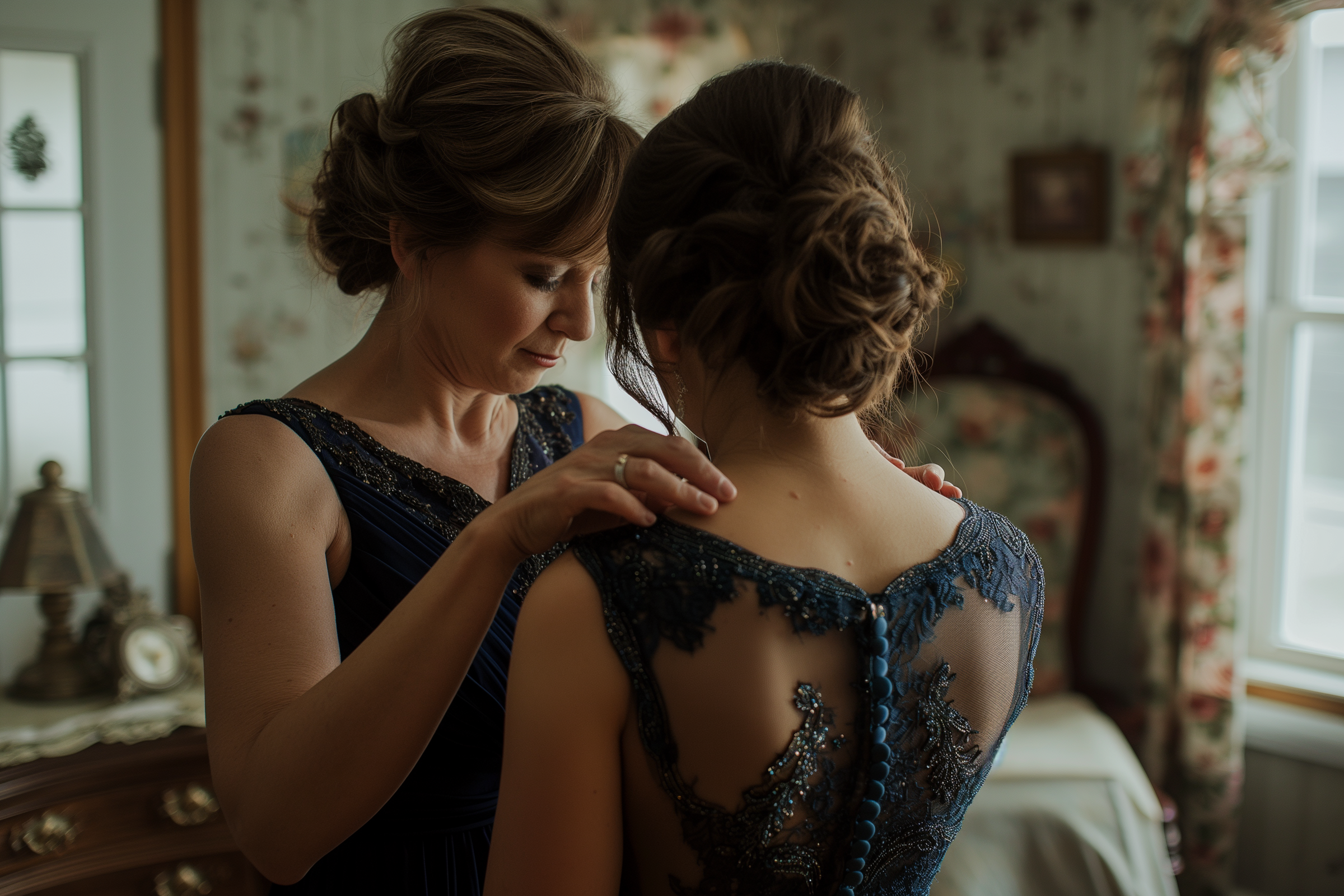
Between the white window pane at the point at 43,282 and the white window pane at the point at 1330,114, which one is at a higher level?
the white window pane at the point at 1330,114

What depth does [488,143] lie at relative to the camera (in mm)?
1131

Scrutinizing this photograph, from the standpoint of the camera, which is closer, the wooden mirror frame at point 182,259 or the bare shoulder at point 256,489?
the bare shoulder at point 256,489

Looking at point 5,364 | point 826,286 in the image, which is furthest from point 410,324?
point 5,364

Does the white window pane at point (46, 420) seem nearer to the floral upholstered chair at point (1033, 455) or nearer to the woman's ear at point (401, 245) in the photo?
the woman's ear at point (401, 245)

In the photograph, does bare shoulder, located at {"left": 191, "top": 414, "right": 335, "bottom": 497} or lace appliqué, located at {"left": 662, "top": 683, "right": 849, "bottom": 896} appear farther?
bare shoulder, located at {"left": 191, "top": 414, "right": 335, "bottom": 497}

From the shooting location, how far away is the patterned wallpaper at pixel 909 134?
2.54 metres

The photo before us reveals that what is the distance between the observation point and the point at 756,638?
2.56ft

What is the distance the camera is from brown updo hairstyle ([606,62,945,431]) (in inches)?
30.7

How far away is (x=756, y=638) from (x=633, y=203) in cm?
37

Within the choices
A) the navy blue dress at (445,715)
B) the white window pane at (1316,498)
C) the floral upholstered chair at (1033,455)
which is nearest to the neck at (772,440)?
the navy blue dress at (445,715)

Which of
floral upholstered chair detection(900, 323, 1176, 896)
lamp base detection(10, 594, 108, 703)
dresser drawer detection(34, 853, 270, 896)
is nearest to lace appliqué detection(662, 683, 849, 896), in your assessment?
dresser drawer detection(34, 853, 270, 896)

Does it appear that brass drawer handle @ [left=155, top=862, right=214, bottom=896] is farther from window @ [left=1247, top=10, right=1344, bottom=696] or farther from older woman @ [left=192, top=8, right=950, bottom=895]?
window @ [left=1247, top=10, right=1344, bottom=696]

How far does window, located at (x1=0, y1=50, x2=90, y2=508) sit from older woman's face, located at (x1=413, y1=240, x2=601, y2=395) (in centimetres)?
155

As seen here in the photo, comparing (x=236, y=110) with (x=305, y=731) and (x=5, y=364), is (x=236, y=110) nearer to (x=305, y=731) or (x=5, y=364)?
(x=5, y=364)
